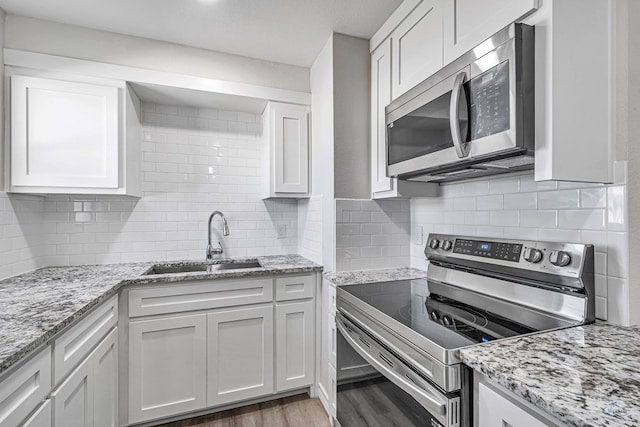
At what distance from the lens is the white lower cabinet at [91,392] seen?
116 centimetres

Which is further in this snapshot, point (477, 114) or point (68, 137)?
point (68, 137)

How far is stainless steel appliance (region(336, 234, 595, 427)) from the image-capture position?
3.10 ft

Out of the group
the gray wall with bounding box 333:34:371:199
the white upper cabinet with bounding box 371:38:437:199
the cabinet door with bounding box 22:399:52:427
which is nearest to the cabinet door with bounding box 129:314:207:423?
the cabinet door with bounding box 22:399:52:427

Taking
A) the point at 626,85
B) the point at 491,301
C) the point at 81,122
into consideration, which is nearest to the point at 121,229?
the point at 81,122

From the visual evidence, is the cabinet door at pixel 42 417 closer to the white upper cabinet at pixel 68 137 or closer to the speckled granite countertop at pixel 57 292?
the speckled granite countertop at pixel 57 292

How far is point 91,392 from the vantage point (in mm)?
1418

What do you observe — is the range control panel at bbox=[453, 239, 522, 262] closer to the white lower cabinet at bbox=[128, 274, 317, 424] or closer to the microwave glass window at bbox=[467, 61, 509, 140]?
the microwave glass window at bbox=[467, 61, 509, 140]

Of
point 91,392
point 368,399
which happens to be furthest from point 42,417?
point 368,399

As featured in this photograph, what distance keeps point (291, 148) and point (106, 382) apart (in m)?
1.77

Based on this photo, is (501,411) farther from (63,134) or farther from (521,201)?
(63,134)

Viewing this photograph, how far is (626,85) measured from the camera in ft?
3.44

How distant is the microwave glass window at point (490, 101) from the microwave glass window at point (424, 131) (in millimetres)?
39

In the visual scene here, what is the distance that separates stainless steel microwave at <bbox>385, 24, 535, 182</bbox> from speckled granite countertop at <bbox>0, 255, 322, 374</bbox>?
1.09 metres

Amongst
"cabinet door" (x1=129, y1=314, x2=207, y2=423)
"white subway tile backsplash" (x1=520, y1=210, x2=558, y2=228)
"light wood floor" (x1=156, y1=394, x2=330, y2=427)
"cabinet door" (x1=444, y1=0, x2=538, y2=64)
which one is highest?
"cabinet door" (x1=444, y1=0, x2=538, y2=64)
